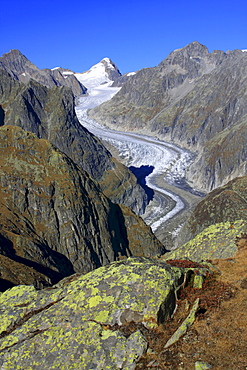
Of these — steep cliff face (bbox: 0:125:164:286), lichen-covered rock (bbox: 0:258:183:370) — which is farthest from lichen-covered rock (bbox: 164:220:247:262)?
steep cliff face (bbox: 0:125:164:286)

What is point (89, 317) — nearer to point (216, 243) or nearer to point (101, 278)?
point (101, 278)

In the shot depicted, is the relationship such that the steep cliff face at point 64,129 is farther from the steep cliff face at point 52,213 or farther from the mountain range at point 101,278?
the steep cliff face at point 52,213

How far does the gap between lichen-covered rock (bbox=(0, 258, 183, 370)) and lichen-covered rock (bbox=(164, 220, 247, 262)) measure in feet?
25.4

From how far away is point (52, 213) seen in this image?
48.6m

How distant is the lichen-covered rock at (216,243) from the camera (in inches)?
917

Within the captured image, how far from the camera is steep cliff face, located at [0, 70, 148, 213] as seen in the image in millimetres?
111188

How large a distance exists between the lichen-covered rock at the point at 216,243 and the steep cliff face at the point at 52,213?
19224 mm

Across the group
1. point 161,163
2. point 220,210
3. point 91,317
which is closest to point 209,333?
point 91,317

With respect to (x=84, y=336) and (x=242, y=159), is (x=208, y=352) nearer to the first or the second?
(x=84, y=336)

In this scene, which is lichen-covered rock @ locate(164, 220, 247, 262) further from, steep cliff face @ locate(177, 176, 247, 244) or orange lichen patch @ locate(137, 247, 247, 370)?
steep cliff face @ locate(177, 176, 247, 244)

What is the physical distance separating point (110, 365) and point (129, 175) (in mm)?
105287

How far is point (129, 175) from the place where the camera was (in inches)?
4604

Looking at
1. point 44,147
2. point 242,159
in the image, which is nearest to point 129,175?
point 242,159

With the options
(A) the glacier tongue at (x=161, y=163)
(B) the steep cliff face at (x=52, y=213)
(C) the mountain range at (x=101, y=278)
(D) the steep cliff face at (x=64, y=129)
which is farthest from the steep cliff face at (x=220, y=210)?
(D) the steep cliff face at (x=64, y=129)
